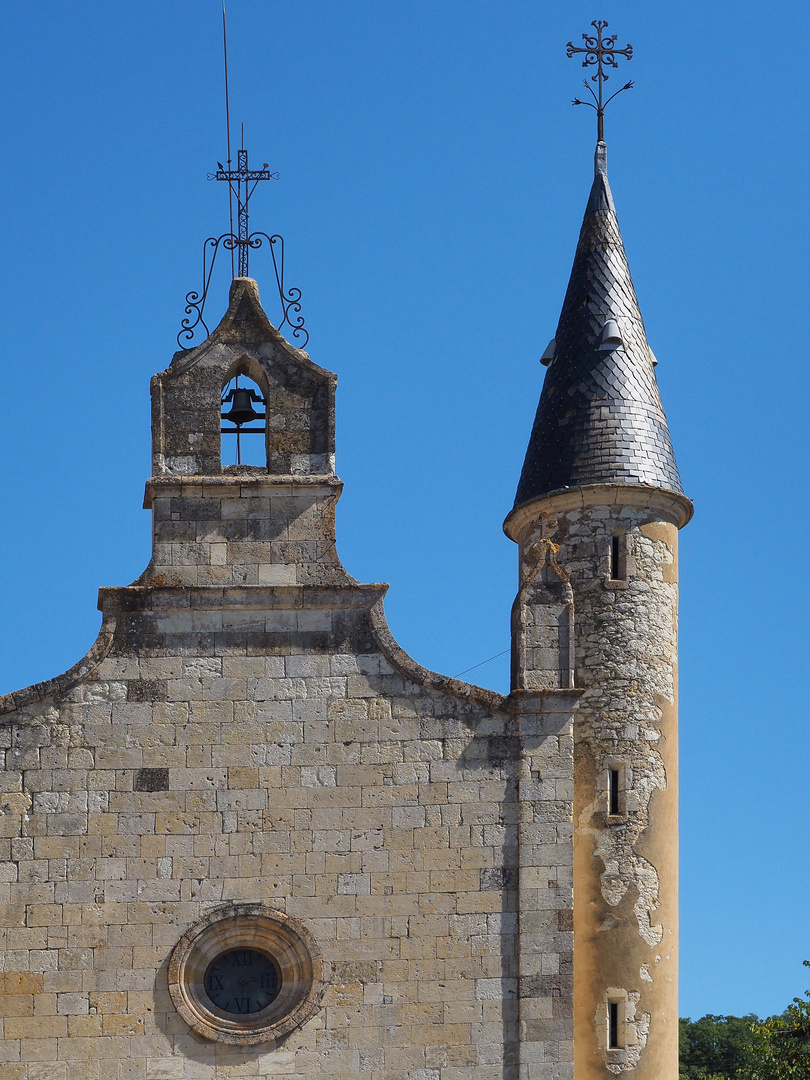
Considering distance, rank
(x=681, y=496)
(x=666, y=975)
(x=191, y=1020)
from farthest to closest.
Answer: (x=681, y=496) → (x=666, y=975) → (x=191, y=1020)

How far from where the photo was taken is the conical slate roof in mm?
24359

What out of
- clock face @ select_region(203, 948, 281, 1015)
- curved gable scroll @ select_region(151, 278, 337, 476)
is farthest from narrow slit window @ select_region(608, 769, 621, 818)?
curved gable scroll @ select_region(151, 278, 337, 476)

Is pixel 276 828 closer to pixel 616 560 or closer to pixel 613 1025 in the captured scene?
pixel 613 1025

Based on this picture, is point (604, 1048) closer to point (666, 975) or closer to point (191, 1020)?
point (666, 975)

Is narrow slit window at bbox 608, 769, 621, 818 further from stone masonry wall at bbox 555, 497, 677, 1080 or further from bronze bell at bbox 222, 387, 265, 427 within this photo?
bronze bell at bbox 222, 387, 265, 427

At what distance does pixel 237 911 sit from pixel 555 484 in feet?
22.8

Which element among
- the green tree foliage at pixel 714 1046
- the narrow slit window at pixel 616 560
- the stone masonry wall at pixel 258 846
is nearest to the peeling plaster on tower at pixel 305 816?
the stone masonry wall at pixel 258 846

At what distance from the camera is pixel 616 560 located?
23984 mm

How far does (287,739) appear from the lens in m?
22.0

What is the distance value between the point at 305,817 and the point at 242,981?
1968mm

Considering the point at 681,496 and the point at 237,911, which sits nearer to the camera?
the point at 237,911

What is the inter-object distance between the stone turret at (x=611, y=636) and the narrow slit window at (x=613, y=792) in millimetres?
24

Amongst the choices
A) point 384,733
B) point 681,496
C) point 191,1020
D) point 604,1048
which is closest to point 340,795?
point 384,733

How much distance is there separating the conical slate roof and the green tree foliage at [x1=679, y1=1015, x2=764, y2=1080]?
26583mm
